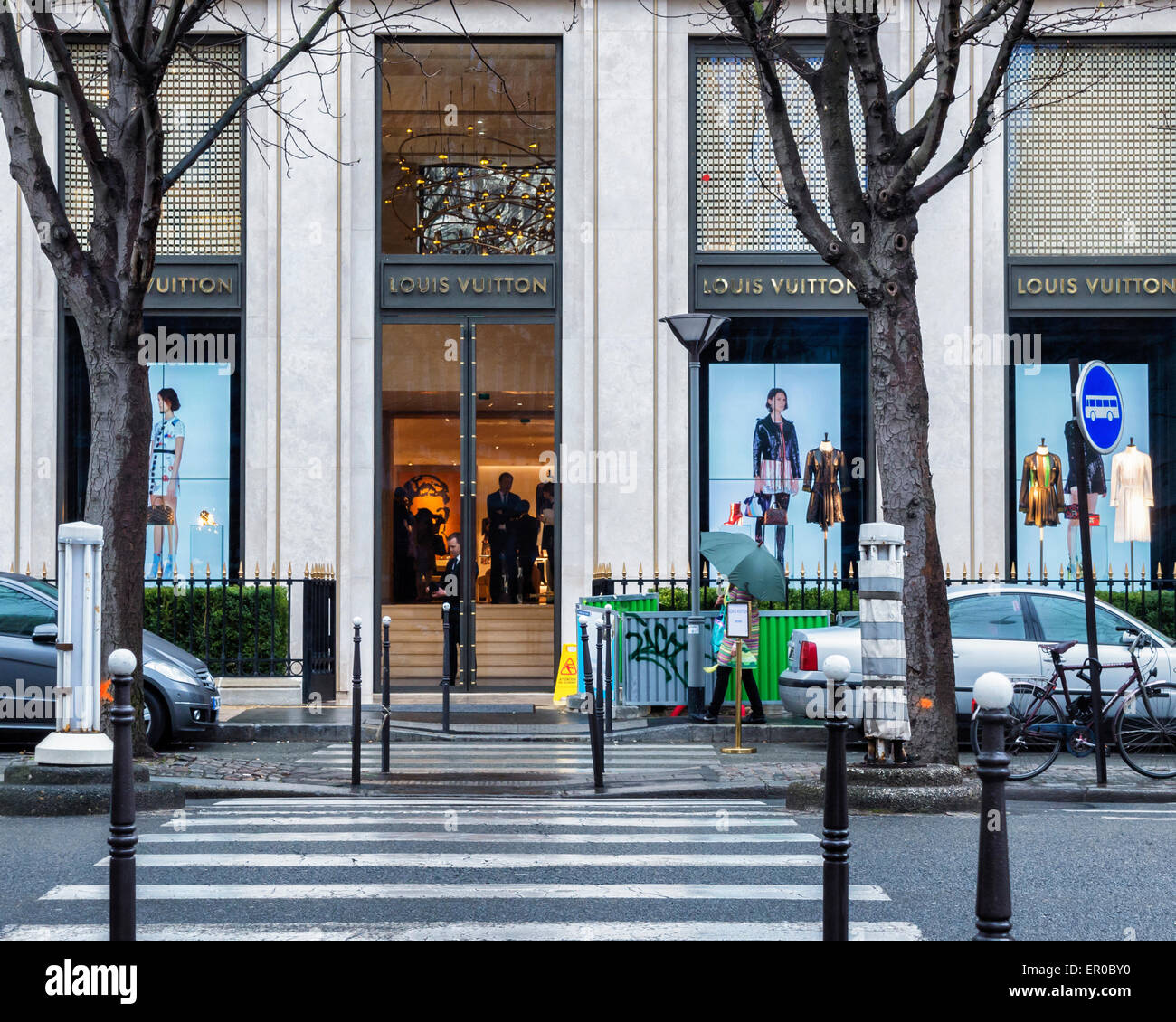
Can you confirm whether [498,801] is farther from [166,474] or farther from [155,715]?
[166,474]

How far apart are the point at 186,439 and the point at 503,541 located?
15.2 ft

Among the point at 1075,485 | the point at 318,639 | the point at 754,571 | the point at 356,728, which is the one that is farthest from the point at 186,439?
the point at 1075,485

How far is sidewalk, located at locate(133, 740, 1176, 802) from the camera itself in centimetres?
1133

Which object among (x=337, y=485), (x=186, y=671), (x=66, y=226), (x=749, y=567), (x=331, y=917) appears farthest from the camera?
(x=337, y=485)

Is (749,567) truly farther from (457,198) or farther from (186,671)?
(457,198)

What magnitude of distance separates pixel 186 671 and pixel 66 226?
14.7 feet

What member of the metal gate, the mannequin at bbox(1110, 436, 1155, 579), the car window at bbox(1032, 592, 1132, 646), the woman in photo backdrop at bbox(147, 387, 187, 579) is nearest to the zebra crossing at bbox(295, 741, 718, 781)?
the metal gate

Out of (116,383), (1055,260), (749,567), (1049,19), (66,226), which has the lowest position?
(749,567)

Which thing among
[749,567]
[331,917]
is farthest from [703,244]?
[331,917]

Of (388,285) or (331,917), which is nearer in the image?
(331,917)

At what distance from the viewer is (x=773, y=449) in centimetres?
2061

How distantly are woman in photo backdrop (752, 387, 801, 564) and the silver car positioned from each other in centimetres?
576

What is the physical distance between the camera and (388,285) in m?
20.3

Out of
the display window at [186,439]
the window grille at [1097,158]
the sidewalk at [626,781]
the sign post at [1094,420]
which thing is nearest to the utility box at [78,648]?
the sidewalk at [626,781]
